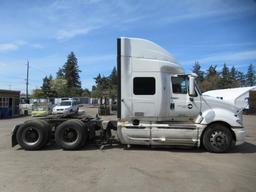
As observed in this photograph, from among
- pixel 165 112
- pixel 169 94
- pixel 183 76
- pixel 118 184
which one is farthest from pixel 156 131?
pixel 118 184

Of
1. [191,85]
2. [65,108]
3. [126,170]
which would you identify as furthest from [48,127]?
[65,108]

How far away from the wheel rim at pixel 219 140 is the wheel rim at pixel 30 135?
20.0 ft

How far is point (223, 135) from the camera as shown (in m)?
9.67

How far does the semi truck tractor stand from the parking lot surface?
45 cm

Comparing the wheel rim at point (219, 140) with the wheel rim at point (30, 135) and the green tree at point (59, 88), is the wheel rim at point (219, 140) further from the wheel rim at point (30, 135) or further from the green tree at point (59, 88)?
the green tree at point (59, 88)

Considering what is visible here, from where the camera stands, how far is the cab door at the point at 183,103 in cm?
995

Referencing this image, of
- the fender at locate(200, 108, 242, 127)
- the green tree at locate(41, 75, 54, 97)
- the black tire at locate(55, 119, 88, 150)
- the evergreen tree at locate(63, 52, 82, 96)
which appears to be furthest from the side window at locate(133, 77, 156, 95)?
the evergreen tree at locate(63, 52, 82, 96)

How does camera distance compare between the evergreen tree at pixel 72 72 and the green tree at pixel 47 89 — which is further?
the evergreen tree at pixel 72 72

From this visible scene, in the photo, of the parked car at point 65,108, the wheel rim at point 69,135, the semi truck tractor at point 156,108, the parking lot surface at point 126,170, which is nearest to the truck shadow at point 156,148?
the parking lot surface at point 126,170

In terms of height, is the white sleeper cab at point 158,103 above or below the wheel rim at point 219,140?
above

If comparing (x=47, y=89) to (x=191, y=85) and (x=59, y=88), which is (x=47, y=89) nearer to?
(x=59, y=88)

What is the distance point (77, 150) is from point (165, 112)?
3.34m

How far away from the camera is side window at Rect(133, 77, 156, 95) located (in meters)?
9.92

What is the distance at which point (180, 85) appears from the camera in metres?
10.0
